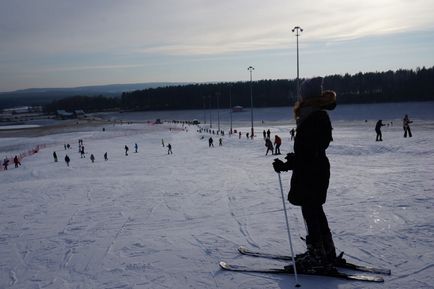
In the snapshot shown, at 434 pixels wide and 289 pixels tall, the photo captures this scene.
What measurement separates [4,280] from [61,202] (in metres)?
6.31

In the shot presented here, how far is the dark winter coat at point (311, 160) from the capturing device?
15.0 ft

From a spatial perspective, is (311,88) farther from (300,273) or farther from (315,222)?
(300,273)

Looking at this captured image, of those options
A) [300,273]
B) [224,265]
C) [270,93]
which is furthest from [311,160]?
[270,93]

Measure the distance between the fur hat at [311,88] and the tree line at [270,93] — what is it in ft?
368

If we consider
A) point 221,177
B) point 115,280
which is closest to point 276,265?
point 115,280

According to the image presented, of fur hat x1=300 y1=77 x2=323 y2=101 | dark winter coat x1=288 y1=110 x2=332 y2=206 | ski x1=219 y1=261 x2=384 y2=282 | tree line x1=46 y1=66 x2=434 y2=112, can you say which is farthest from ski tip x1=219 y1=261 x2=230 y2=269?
tree line x1=46 y1=66 x2=434 y2=112

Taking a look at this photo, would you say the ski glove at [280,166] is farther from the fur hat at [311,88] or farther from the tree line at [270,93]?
the tree line at [270,93]

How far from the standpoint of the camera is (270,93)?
16000cm

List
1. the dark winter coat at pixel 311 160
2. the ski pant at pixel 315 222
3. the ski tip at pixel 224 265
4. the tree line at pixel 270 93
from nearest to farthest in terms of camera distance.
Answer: the dark winter coat at pixel 311 160 < the ski pant at pixel 315 222 < the ski tip at pixel 224 265 < the tree line at pixel 270 93

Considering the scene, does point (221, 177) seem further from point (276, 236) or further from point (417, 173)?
point (276, 236)

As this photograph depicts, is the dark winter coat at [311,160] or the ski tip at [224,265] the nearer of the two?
the dark winter coat at [311,160]

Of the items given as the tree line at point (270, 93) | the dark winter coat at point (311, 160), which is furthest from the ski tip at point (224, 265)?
the tree line at point (270, 93)

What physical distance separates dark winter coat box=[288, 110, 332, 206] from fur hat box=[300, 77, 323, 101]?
20 cm

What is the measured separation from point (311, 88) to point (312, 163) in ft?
2.74
